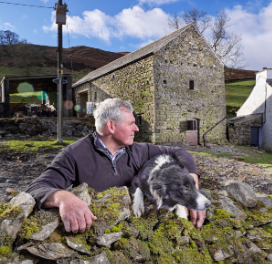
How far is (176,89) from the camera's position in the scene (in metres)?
14.4

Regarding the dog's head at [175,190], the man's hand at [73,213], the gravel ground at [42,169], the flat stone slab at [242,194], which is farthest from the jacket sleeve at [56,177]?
the gravel ground at [42,169]

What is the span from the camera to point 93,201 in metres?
1.98

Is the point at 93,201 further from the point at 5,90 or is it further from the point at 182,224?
the point at 5,90

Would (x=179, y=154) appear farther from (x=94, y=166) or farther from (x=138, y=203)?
(x=94, y=166)

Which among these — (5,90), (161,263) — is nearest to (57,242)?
(161,263)

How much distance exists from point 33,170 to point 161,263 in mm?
6130

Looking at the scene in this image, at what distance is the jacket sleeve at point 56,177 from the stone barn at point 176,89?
451 inches

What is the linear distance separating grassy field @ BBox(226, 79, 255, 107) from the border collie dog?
31803mm

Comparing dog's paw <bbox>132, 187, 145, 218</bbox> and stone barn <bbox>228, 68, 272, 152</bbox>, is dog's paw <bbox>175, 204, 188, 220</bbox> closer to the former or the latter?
dog's paw <bbox>132, 187, 145, 218</bbox>

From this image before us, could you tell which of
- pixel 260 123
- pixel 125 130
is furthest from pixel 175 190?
pixel 260 123

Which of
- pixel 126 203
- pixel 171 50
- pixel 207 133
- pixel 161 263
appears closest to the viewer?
pixel 161 263

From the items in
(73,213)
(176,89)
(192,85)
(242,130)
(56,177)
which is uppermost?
(192,85)

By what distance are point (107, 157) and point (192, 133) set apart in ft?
43.7

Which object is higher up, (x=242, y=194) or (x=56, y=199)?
(x=56, y=199)
